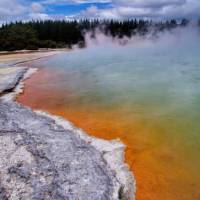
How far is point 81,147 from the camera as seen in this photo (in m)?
7.20

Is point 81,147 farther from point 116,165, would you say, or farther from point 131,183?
point 131,183

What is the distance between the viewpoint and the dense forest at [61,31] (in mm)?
49781

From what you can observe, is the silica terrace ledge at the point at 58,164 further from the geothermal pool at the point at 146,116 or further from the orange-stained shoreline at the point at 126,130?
the geothermal pool at the point at 146,116

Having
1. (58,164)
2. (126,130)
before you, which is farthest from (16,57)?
(58,164)

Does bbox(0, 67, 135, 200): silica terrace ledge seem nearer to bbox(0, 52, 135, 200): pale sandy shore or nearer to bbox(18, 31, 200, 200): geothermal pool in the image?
bbox(0, 52, 135, 200): pale sandy shore

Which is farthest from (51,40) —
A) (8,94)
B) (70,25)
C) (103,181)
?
(103,181)

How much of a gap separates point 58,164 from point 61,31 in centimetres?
5791

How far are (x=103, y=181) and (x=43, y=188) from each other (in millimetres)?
1164

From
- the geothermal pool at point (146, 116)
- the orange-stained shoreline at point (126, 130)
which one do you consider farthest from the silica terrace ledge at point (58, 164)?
the geothermal pool at point (146, 116)

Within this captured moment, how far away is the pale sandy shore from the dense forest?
142 feet

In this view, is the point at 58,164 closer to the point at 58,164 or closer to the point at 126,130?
the point at 58,164

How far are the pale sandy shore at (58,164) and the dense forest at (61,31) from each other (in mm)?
43270

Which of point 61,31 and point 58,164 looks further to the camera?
point 61,31

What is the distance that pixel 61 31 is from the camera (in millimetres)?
61344
